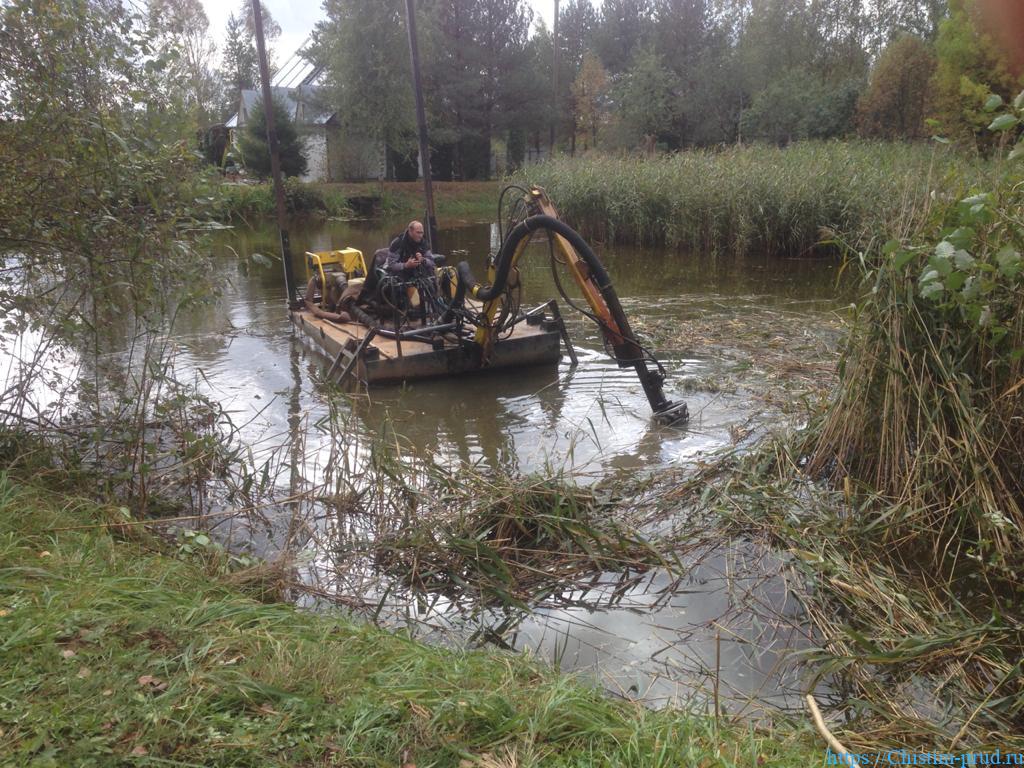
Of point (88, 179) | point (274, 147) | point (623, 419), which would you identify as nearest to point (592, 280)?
point (623, 419)

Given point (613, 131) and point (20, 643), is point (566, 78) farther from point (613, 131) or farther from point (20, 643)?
point (20, 643)

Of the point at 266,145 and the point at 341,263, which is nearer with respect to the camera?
the point at 341,263

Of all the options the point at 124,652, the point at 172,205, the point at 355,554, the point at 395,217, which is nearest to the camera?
the point at 124,652

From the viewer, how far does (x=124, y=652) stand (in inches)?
121

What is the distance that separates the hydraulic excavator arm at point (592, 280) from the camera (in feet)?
22.8

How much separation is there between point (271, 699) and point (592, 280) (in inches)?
190

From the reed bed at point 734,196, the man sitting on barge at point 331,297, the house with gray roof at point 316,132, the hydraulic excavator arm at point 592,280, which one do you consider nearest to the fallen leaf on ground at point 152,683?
the hydraulic excavator arm at point 592,280

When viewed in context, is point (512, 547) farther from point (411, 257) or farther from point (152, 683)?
point (411, 257)

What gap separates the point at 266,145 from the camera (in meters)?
30.9

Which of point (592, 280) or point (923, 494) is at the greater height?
point (592, 280)

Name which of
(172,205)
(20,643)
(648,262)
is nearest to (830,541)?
(20,643)

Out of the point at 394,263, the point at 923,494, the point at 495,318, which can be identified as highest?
the point at 394,263

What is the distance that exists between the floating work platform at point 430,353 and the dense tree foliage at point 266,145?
24.4 meters

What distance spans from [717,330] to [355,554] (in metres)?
7.34
